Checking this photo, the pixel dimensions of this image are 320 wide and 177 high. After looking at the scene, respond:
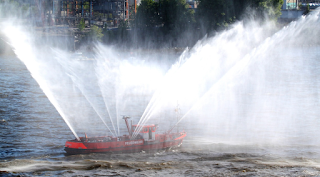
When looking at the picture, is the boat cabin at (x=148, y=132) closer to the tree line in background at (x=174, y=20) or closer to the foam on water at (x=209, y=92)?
the foam on water at (x=209, y=92)

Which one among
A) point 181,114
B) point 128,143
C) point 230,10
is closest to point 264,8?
point 230,10

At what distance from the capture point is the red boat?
88.3 feet

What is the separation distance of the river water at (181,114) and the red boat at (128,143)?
0.50 meters

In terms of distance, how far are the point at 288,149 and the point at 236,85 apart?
25605 mm

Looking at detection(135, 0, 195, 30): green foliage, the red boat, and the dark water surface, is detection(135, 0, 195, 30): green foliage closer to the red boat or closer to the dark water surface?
the dark water surface

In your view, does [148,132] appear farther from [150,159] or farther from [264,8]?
[264,8]

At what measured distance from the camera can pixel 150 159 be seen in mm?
26734

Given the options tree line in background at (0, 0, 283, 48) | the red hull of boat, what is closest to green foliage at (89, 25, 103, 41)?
tree line in background at (0, 0, 283, 48)

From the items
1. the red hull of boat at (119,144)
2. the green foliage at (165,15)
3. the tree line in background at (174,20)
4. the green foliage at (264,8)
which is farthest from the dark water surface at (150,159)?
the green foliage at (165,15)

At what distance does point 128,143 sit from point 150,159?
6.43 ft

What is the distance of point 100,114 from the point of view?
130 ft

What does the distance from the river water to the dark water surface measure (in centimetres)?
7

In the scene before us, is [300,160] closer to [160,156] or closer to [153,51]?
[160,156]

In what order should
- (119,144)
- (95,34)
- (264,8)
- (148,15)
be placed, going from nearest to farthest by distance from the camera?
(119,144) < (264,8) < (95,34) < (148,15)
